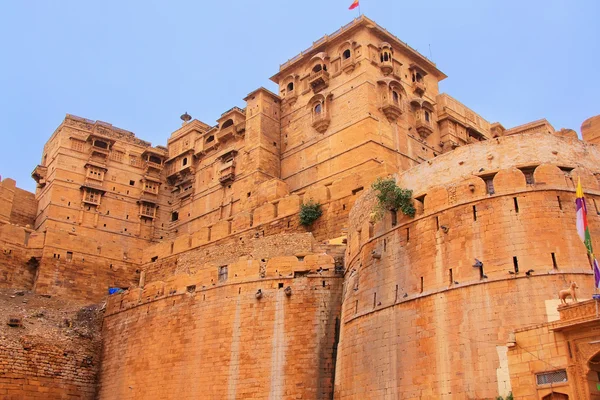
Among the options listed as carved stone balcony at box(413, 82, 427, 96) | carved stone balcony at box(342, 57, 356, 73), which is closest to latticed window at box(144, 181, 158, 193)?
carved stone balcony at box(342, 57, 356, 73)

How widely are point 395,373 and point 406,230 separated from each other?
11.9 ft

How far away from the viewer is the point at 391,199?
1723 centimetres

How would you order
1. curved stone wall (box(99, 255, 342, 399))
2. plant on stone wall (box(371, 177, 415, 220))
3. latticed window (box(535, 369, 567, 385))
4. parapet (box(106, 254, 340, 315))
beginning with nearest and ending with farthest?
latticed window (box(535, 369, 567, 385)) < plant on stone wall (box(371, 177, 415, 220)) < curved stone wall (box(99, 255, 342, 399)) < parapet (box(106, 254, 340, 315))

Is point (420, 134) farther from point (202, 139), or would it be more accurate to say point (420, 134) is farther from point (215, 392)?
point (215, 392)

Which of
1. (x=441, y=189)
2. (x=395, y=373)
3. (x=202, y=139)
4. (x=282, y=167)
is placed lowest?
(x=395, y=373)

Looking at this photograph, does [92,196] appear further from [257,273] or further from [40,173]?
[257,273]

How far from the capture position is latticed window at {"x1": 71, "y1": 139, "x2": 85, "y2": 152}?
1633 inches

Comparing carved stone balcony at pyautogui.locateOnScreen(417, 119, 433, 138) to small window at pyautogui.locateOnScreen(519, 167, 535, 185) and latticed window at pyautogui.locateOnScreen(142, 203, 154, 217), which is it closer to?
latticed window at pyautogui.locateOnScreen(142, 203, 154, 217)

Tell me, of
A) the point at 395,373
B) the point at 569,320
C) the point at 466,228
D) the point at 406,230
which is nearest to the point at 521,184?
the point at 466,228

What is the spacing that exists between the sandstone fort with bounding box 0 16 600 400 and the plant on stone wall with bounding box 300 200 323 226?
197mm

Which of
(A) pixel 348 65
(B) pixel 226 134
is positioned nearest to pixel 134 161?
(B) pixel 226 134

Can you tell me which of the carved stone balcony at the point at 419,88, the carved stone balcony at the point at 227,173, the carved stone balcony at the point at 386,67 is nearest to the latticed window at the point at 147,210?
the carved stone balcony at the point at 227,173

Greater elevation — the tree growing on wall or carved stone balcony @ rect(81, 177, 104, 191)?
carved stone balcony @ rect(81, 177, 104, 191)

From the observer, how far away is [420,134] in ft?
119
